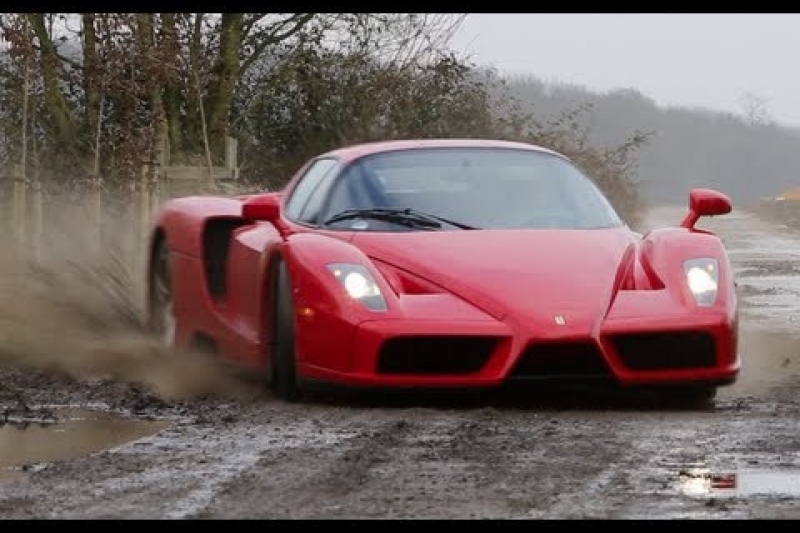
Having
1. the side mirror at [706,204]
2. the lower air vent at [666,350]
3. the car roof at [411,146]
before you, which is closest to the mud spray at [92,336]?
the car roof at [411,146]

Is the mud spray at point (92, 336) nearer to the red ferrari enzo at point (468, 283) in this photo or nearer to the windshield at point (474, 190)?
the red ferrari enzo at point (468, 283)

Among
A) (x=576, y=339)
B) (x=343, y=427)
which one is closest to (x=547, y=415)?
(x=576, y=339)

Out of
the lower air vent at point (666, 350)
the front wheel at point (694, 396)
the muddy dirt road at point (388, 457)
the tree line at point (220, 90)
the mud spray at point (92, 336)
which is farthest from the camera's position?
the tree line at point (220, 90)

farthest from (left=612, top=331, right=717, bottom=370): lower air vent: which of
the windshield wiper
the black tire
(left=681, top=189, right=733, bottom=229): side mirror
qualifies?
the black tire

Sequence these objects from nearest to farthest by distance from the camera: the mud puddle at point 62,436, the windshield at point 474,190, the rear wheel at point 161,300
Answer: the mud puddle at point 62,436 < the windshield at point 474,190 < the rear wheel at point 161,300

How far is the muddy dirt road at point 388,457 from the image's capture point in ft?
17.7

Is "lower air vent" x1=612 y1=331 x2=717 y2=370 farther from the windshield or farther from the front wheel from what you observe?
the windshield

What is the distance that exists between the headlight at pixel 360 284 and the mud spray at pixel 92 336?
33.3 inches

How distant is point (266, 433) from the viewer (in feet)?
23.8

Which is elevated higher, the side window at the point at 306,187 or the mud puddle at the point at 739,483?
the side window at the point at 306,187

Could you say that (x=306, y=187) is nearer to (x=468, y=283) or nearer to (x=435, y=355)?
(x=468, y=283)

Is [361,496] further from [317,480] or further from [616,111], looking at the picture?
[616,111]

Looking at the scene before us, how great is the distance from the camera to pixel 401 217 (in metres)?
9.23

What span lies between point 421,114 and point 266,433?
18.6 m
